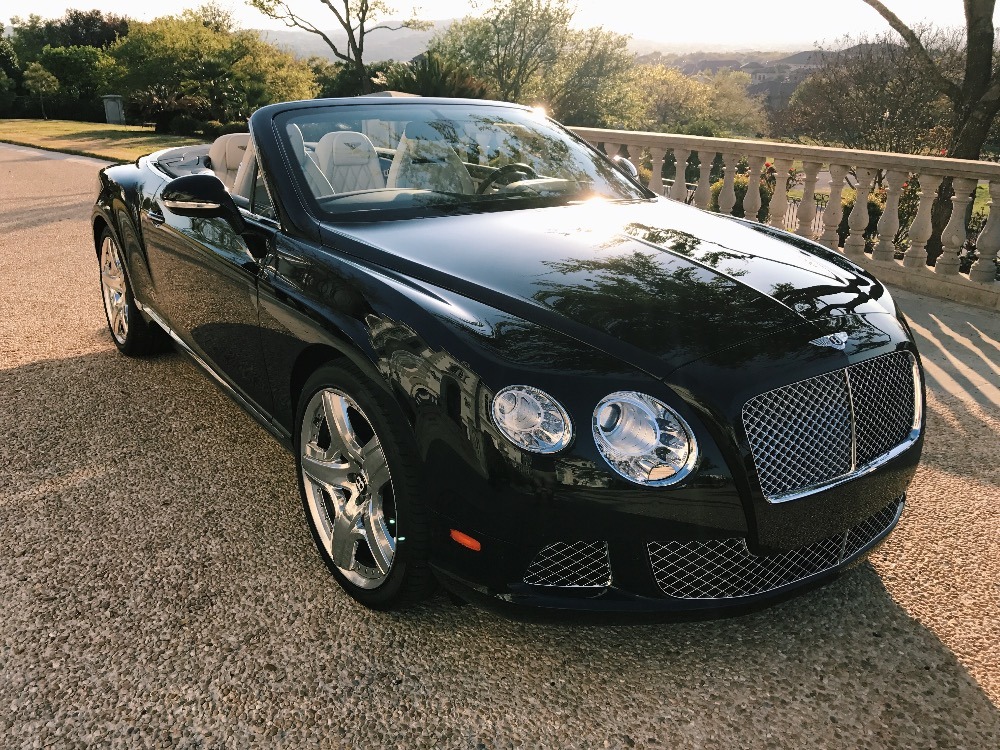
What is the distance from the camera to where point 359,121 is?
3.38 metres

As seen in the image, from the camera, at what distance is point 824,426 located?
2.15 metres

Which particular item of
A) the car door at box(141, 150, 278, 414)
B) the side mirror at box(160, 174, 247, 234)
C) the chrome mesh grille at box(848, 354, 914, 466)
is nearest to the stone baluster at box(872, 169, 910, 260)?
the chrome mesh grille at box(848, 354, 914, 466)

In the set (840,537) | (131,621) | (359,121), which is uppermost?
(359,121)

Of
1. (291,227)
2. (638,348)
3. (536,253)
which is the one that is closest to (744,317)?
(638,348)

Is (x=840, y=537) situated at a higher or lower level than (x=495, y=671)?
higher

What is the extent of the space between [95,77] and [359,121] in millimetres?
47121

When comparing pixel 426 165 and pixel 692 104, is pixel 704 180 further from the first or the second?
pixel 692 104

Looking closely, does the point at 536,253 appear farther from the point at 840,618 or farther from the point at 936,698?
the point at 936,698

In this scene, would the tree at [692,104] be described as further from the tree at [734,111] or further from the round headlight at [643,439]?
the round headlight at [643,439]

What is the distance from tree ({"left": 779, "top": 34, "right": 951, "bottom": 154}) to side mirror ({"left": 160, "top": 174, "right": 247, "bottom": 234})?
100 ft

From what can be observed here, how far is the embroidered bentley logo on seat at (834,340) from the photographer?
225cm

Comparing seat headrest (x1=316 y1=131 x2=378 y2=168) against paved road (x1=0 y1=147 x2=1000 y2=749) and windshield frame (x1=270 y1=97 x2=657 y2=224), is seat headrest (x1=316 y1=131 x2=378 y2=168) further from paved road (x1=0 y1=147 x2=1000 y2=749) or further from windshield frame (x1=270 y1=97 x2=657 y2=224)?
paved road (x1=0 y1=147 x2=1000 y2=749)

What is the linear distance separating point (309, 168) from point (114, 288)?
2.37m

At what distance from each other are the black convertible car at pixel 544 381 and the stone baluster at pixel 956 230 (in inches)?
149
